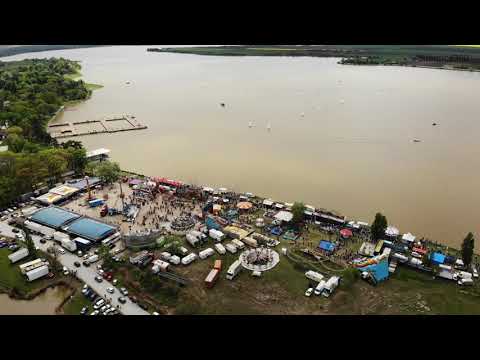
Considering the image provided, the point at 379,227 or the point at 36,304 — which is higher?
the point at 379,227

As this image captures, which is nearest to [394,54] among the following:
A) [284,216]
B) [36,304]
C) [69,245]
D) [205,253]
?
[284,216]

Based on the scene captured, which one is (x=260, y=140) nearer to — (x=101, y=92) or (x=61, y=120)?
(x=61, y=120)

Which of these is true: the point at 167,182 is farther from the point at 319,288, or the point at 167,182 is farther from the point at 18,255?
the point at 319,288

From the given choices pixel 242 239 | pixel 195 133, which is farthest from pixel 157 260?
pixel 195 133

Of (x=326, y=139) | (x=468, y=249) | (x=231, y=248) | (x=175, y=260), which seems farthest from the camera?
(x=326, y=139)

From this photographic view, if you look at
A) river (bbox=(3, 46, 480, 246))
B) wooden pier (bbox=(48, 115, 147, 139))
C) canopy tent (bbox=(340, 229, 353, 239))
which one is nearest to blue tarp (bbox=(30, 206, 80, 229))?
river (bbox=(3, 46, 480, 246))

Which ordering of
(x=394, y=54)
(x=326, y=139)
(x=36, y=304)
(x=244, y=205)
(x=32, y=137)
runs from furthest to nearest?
(x=394, y=54) → (x=326, y=139) → (x=32, y=137) → (x=244, y=205) → (x=36, y=304)
